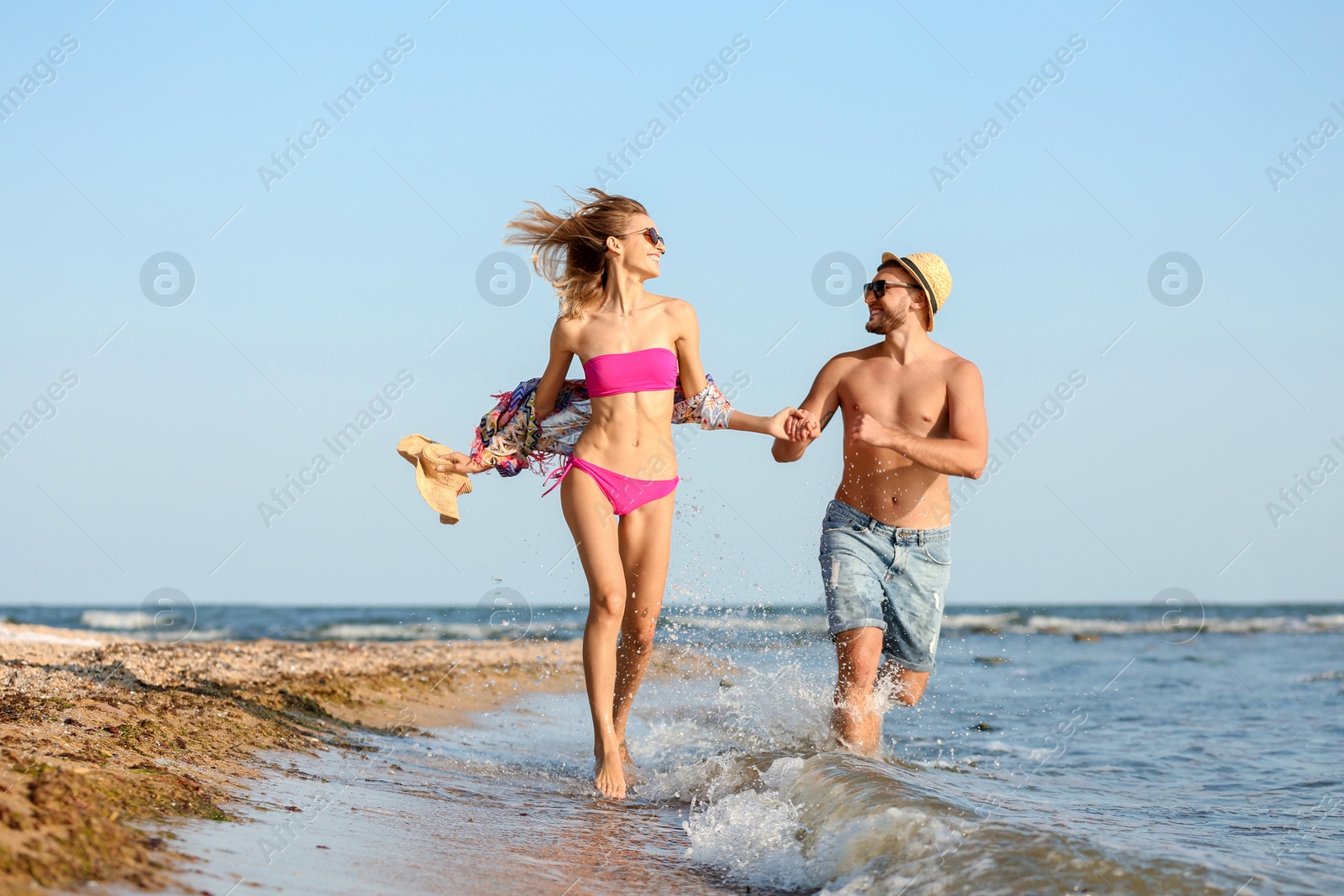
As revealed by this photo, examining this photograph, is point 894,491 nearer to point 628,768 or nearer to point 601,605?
point 601,605

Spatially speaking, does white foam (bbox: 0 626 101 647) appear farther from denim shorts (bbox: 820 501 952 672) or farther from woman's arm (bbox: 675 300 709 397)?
denim shorts (bbox: 820 501 952 672)

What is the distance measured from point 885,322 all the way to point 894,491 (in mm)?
840

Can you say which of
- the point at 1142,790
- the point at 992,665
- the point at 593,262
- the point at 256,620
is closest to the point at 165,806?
the point at 593,262

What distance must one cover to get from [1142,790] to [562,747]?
11.3 ft

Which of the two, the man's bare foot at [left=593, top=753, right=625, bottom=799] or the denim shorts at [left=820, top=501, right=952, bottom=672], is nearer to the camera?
the man's bare foot at [left=593, top=753, right=625, bottom=799]

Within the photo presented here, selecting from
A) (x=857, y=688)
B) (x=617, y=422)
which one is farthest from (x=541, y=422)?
(x=857, y=688)

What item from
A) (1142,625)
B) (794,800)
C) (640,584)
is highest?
(1142,625)

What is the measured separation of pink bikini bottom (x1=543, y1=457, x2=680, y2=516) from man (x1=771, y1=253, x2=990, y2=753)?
72cm

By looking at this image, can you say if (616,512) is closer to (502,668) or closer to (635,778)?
(635,778)

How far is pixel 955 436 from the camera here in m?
5.05

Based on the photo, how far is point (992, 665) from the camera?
49.2 ft

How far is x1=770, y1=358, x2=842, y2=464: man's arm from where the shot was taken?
5.34 m

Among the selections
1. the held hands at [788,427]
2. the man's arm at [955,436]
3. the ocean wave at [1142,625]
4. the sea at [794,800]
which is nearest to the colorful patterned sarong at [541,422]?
the held hands at [788,427]

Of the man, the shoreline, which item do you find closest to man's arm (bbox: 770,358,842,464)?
the man
